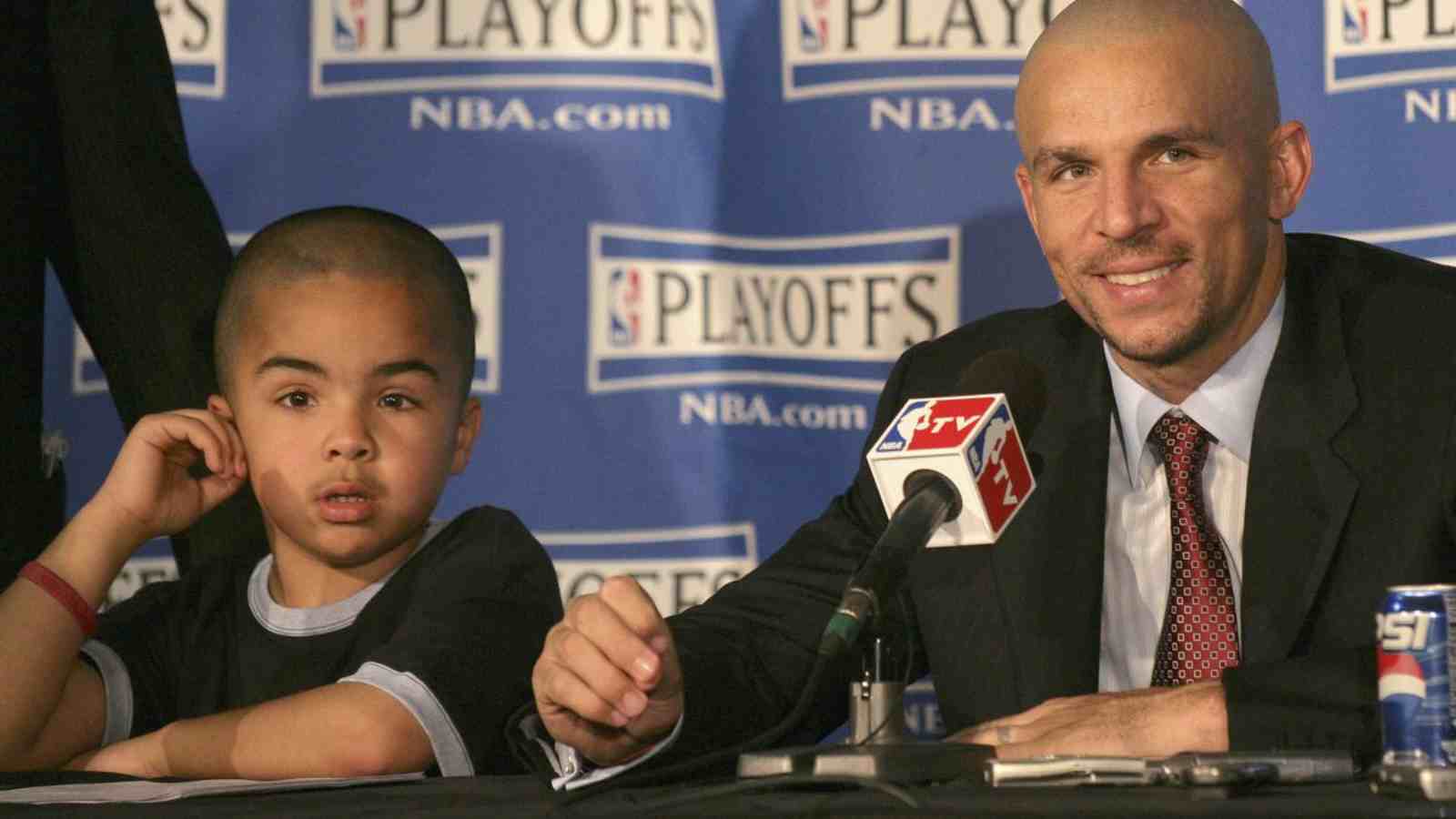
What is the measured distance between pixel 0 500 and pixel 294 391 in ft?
2.01

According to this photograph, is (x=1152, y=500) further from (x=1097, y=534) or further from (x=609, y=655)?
(x=609, y=655)

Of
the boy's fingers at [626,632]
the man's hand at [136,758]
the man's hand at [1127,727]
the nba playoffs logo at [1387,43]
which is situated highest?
the nba playoffs logo at [1387,43]

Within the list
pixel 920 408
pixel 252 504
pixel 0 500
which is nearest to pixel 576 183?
pixel 252 504

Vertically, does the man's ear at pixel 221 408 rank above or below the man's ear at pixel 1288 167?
below

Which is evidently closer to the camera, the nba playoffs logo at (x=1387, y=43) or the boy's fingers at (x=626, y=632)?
the boy's fingers at (x=626, y=632)

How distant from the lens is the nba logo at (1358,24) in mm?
2943

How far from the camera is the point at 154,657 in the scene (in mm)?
2436

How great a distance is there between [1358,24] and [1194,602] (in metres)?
1.21

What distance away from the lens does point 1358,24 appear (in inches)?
116

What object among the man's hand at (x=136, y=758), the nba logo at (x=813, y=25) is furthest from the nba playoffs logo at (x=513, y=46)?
the man's hand at (x=136, y=758)

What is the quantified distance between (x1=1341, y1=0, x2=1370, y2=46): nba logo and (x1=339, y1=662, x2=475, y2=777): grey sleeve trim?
181 centimetres

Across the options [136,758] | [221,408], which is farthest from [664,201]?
[136,758]

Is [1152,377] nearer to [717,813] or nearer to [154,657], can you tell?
[717,813]

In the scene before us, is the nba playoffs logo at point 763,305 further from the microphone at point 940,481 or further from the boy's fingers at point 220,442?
the microphone at point 940,481
